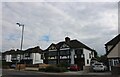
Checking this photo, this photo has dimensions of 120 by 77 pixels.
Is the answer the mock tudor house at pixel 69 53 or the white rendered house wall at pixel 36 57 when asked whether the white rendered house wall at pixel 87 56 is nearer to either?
the mock tudor house at pixel 69 53

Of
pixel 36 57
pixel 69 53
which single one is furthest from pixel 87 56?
pixel 36 57

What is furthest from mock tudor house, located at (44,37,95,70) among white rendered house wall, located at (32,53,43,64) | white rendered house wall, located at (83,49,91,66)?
white rendered house wall, located at (32,53,43,64)

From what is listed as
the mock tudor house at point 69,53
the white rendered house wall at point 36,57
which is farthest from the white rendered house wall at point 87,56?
the white rendered house wall at point 36,57

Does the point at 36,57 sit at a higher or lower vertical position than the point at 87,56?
lower

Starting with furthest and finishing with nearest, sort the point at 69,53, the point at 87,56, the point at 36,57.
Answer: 1. the point at 36,57
2. the point at 87,56
3. the point at 69,53

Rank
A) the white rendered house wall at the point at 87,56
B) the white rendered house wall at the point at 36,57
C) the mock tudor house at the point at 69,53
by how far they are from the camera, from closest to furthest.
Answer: the mock tudor house at the point at 69,53, the white rendered house wall at the point at 87,56, the white rendered house wall at the point at 36,57

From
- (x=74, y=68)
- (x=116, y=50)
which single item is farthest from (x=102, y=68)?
(x=74, y=68)

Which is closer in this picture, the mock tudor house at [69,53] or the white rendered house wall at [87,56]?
the mock tudor house at [69,53]

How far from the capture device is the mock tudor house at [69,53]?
207 feet

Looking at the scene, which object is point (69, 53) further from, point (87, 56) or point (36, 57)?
point (36, 57)

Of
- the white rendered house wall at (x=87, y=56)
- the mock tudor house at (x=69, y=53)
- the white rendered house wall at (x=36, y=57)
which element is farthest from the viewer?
the white rendered house wall at (x=36, y=57)

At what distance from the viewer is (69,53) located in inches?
2574

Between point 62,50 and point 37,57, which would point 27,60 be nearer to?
point 37,57

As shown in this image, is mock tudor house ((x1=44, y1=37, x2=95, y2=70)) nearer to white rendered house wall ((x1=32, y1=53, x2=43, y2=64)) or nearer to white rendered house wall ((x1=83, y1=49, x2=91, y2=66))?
white rendered house wall ((x1=83, y1=49, x2=91, y2=66))
